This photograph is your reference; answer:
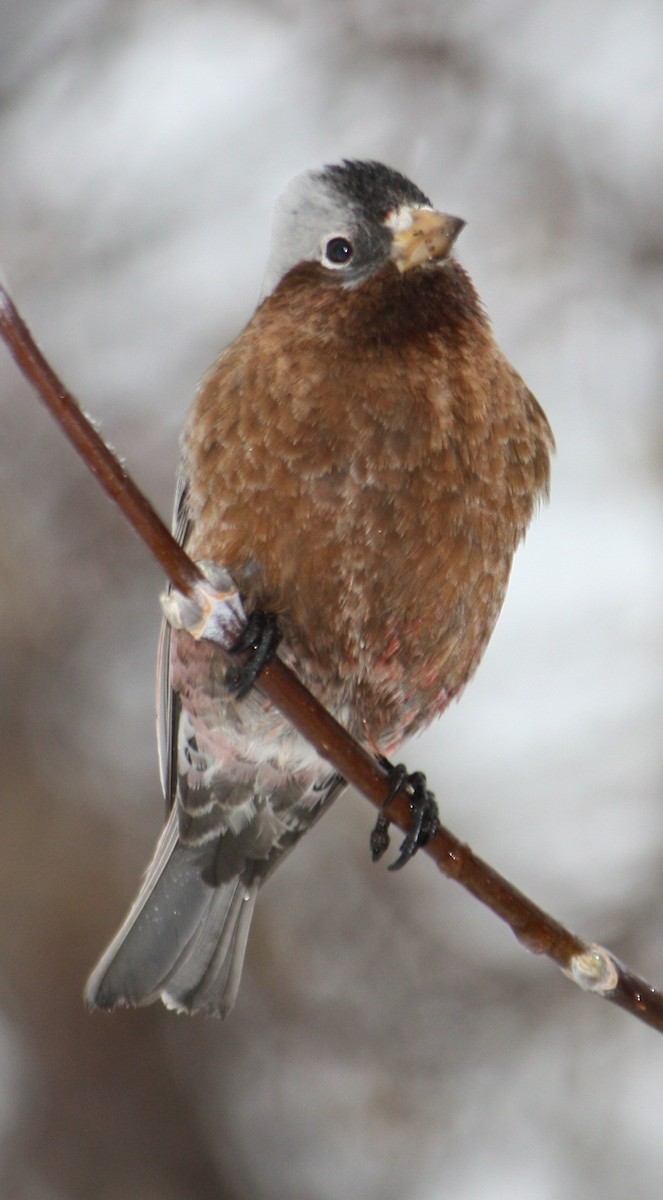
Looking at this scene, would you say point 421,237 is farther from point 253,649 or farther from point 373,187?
point 253,649

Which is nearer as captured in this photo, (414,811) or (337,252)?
(414,811)

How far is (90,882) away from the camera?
400 cm

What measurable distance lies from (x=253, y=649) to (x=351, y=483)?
0.44 m

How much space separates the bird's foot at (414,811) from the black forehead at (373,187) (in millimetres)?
1185

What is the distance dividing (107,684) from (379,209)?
76.9 inches

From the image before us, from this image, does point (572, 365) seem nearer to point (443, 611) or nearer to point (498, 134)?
point (498, 134)

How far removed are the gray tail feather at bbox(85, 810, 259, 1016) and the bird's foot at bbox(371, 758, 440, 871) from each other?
57cm

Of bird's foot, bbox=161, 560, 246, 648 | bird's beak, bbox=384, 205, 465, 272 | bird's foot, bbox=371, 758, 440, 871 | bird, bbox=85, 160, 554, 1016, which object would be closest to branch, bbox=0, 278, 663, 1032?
bird's foot, bbox=161, 560, 246, 648

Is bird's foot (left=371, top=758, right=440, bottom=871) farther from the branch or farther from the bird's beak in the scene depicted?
the bird's beak

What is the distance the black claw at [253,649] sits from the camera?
2363 mm

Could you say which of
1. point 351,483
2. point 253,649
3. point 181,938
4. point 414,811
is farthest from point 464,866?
point 181,938

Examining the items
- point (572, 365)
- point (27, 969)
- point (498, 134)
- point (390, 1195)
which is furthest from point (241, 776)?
point (498, 134)

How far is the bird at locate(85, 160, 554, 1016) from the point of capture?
2656 millimetres

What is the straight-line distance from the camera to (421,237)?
8.98 feet
